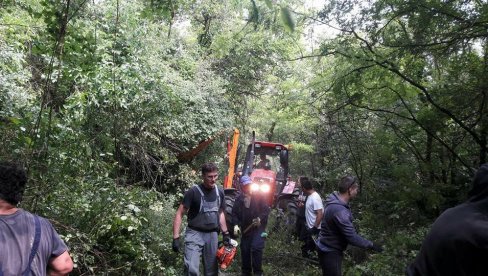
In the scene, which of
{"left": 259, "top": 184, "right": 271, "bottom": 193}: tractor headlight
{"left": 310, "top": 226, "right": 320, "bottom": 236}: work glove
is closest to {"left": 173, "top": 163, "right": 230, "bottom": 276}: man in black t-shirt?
{"left": 310, "top": 226, "right": 320, "bottom": 236}: work glove

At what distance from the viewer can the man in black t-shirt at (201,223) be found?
564 centimetres

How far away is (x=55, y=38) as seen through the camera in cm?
476

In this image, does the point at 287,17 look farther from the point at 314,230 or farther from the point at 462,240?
the point at 314,230

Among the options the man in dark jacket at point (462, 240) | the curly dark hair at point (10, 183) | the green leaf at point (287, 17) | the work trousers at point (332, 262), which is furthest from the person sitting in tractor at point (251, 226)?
the green leaf at point (287, 17)

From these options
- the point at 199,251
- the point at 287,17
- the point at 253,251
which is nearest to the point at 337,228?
the point at 199,251

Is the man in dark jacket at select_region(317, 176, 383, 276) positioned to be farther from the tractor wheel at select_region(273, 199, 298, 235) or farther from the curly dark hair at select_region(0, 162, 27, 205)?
the tractor wheel at select_region(273, 199, 298, 235)

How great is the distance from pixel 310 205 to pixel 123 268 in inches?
153

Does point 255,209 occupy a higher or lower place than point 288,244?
higher

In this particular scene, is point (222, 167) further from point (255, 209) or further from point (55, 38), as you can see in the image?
point (55, 38)

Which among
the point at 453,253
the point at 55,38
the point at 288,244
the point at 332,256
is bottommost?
the point at 288,244

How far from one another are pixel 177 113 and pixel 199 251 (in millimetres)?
5471

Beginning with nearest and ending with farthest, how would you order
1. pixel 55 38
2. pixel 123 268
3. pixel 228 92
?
pixel 55 38
pixel 123 268
pixel 228 92

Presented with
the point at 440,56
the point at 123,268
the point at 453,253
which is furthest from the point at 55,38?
the point at 440,56

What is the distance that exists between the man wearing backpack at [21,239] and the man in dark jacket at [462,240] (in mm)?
2380
